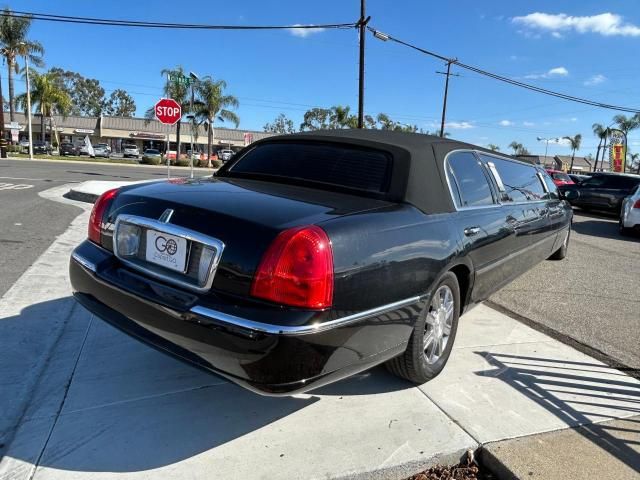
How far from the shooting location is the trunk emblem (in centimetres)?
259

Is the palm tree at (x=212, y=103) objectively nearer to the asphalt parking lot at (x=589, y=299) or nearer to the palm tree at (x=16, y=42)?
the palm tree at (x=16, y=42)

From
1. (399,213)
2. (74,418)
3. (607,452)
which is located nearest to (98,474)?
(74,418)

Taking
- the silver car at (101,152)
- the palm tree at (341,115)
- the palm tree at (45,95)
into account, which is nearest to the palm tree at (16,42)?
the palm tree at (45,95)

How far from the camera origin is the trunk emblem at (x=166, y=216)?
2590 mm

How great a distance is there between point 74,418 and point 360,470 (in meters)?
1.55

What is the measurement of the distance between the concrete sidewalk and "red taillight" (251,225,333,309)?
84 centimetres

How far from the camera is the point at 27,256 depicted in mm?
5855

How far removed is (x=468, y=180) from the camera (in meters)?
3.77

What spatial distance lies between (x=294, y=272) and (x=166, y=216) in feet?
2.67

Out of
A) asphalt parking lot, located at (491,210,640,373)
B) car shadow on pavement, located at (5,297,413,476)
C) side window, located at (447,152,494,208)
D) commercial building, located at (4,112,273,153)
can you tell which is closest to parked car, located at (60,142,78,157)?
commercial building, located at (4,112,273,153)

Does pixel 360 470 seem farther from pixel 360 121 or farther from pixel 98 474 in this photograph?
pixel 360 121

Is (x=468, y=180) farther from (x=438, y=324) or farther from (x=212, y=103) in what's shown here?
(x=212, y=103)

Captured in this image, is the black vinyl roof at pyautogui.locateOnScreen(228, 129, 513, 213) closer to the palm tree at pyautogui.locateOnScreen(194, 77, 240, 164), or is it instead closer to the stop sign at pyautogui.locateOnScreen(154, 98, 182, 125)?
the stop sign at pyautogui.locateOnScreen(154, 98, 182, 125)

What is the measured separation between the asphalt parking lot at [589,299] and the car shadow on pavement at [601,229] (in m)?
2.32
